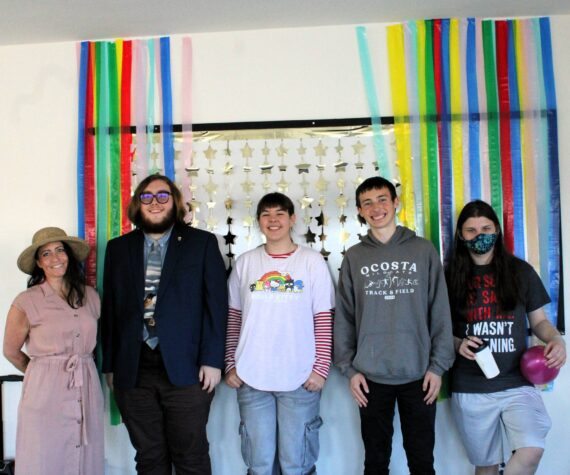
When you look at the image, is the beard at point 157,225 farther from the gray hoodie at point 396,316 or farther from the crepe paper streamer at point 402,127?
the crepe paper streamer at point 402,127

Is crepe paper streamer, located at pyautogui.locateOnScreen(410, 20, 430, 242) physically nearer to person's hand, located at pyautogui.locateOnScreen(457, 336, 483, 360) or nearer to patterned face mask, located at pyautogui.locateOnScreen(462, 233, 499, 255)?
patterned face mask, located at pyautogui.locateOnScreen(462, 233, 499, 255)

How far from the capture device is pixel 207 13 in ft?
7.66

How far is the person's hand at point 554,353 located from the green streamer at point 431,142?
678 mm

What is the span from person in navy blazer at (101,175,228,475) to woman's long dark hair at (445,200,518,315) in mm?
1083

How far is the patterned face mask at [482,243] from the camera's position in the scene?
2.11m

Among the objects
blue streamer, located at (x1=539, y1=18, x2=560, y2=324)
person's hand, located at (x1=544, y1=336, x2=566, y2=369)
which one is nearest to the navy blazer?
person's hand, located at (x1=544, y1=336, x2=566, y2=369)

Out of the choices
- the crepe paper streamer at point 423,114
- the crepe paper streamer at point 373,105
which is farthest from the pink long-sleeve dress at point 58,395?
the crepe paper streamer at point 423,114

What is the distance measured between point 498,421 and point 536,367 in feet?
1.02

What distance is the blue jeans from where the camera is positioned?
2.06m

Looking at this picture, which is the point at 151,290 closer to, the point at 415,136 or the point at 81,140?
the point at 81,140

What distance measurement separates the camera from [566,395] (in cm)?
238

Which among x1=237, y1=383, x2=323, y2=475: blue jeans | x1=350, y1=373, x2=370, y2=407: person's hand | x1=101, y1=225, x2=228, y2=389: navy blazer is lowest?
x1=237, y1=383, x2=323, y2=475: blue jeans

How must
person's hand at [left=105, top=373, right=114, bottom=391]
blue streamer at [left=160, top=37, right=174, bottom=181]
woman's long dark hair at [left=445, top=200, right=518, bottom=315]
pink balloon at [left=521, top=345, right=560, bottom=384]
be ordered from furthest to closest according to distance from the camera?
blue streamer at [left=160, top=37, right=174, bottom=181]
person's hand at [left=105, top=373, right=114, bottom=391]
woman's long dark hair at [left=445, top=200, right=518, bottom=315]
pink balloon at [left=521, top=345, right=560, bottom=384]

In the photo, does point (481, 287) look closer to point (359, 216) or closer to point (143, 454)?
point (359, 216)
